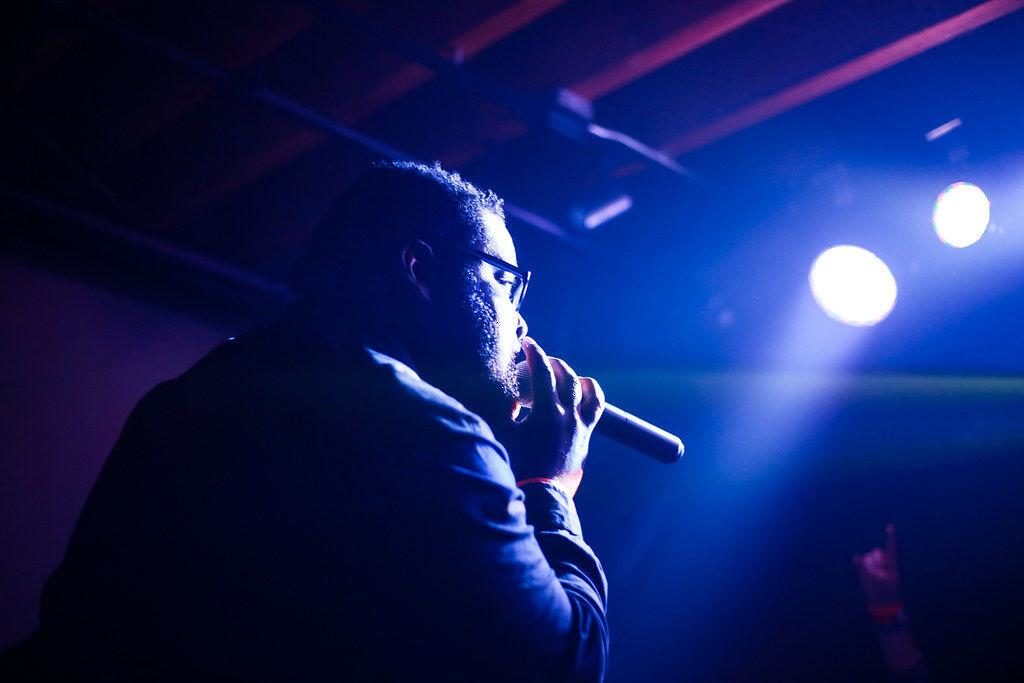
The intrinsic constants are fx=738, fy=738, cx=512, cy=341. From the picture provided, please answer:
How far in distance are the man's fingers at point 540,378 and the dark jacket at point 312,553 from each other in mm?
397

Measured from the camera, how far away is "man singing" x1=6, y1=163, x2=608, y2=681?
92 centimetres

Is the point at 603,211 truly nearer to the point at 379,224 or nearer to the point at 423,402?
the point at 379,224

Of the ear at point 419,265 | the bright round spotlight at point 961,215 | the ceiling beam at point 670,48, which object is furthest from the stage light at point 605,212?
the ear at point 419,265

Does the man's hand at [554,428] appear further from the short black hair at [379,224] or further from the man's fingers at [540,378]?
the short black hair at [379,224]

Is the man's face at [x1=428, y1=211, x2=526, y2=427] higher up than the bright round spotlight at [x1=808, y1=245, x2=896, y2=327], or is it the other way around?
the bright round spotlight at [x1=808, y1=245, x2=896, y2=327]

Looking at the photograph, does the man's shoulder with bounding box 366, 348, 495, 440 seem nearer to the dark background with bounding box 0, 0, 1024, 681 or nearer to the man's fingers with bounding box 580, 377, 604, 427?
the man's fingers with bounding box 580, 377, 604, 427

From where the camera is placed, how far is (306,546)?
94 cm

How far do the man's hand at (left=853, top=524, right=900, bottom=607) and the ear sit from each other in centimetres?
228

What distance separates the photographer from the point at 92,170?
3.51 meters

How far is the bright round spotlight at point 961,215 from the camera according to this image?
257cm

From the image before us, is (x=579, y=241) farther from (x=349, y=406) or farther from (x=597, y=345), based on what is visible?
(x=349, y=406)

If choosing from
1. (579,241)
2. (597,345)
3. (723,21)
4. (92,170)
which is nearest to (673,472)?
(597,345)

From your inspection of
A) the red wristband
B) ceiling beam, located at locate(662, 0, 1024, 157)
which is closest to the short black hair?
ceiling beam, located at locate(662, 0, 1024, 157)

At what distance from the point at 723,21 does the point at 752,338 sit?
1.38m
